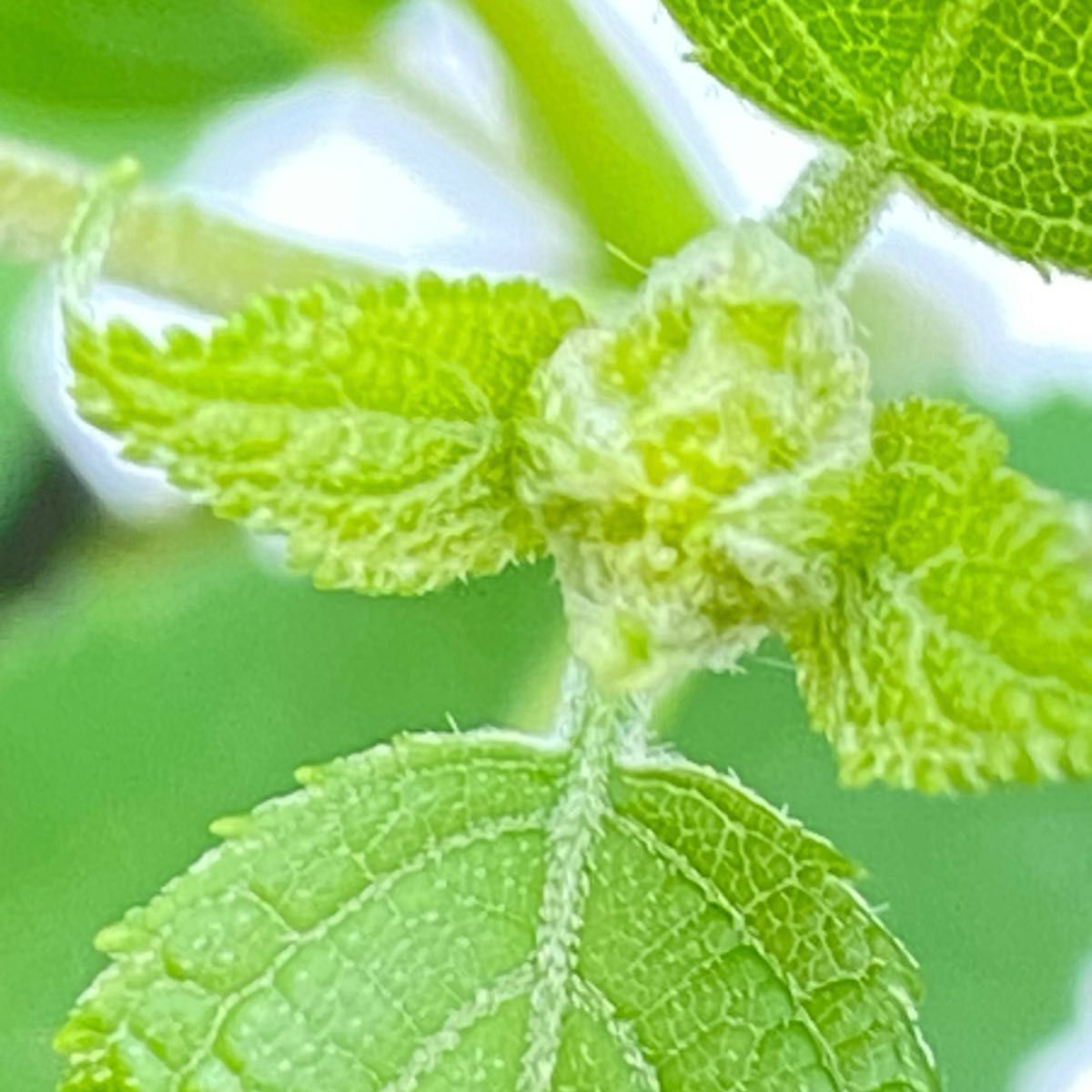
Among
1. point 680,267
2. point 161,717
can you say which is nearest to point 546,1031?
point 680,267

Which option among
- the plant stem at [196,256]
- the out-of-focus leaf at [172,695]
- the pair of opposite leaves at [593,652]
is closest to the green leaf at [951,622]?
the pair of opposite leaves at [593,652]

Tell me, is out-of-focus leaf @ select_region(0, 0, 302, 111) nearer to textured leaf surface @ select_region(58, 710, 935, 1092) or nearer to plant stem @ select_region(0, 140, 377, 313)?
plant stem @ select_region(0, 140, 377, 313)

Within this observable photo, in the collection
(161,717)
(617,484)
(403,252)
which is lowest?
(161,717)

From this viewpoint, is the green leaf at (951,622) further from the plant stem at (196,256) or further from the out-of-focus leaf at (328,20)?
the out-of-focus leaf at (328,20)

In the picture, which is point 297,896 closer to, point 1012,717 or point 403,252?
point 1012,717

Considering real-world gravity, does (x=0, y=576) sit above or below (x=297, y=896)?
below

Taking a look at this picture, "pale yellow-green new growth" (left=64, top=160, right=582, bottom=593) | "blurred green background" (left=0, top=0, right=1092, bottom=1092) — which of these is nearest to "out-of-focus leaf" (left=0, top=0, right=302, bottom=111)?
"blurred green background" (left=0, top=0, right=1092, bottom=1092)
